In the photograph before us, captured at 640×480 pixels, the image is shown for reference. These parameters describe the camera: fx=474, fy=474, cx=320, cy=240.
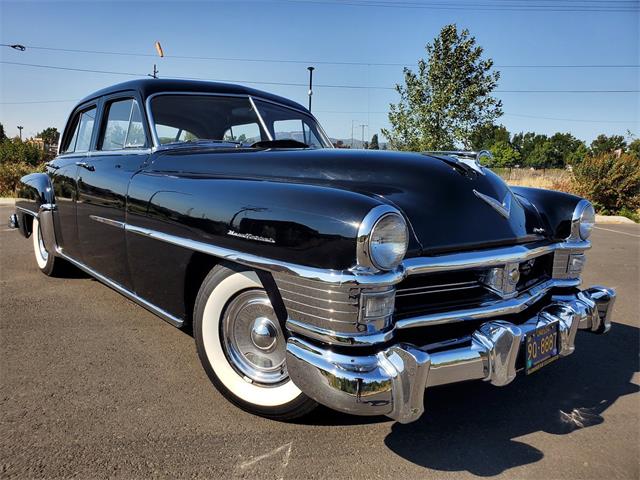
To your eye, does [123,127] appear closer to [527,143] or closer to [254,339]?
[254,339]

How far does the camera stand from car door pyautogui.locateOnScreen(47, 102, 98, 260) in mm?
3818

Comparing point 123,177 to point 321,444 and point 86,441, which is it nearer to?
point 86,441

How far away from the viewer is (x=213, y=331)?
2338 millimetres

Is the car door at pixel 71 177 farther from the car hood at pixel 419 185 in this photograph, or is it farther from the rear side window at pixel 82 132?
the car hood at pixel 419 185

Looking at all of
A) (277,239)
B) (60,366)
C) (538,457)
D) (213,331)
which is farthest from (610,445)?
(60,366)

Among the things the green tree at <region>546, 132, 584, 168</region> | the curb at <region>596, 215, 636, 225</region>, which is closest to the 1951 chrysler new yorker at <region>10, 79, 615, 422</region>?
the curb at <region>596, 215, 636, 225</region>

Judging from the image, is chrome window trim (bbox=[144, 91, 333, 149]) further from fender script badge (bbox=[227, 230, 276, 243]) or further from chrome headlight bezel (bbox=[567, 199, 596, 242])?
chrome headlight bezel (bbox=[567, 199, 596, 242])

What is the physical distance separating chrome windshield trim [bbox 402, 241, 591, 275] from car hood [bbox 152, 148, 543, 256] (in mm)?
50

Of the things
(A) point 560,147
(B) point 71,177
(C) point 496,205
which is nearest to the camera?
(C) point 496,205

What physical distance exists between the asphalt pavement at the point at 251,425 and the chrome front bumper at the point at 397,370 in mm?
325

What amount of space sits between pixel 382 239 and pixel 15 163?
18135mm

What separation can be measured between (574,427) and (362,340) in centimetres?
128

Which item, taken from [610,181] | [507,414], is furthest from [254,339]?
[610,181]

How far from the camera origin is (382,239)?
70.9 inches
